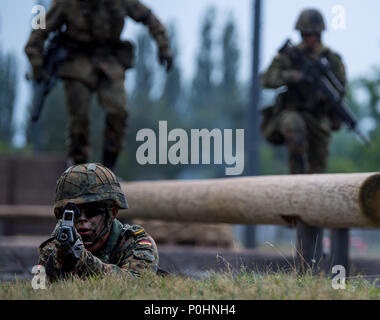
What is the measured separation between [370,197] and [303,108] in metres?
3.70

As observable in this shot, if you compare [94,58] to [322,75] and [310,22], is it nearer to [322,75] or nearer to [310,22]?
[310,22]

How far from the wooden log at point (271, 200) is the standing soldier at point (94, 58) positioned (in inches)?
32.2

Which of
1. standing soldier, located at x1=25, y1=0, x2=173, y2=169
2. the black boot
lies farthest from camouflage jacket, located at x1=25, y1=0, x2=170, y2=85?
the black boot

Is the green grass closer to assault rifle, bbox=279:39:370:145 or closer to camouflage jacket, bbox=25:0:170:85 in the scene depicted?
camouflage jacket, bbox=25:0:170:85

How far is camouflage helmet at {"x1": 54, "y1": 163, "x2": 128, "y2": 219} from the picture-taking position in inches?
155

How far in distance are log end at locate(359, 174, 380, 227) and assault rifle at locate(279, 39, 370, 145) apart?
11.8 ft

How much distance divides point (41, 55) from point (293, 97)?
107 inches

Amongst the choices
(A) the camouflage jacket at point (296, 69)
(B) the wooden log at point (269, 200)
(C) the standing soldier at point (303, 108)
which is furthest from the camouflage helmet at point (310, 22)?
(B) the wooden log at point (269, 200)

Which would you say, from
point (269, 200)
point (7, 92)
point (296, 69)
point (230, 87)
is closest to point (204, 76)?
point (230, 87)

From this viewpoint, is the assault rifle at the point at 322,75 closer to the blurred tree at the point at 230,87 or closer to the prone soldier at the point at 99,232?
the prone soldier at the point at 99,232

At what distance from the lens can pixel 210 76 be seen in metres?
54.3

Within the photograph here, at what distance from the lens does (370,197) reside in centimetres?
495
